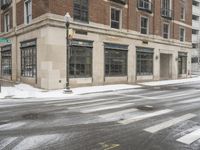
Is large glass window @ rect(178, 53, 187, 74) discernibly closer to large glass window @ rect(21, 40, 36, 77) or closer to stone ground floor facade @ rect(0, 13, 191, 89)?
stone ground floor facade @ rect(0, 13, 191, 89)

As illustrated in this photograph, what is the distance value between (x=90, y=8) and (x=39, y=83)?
26.0 feet

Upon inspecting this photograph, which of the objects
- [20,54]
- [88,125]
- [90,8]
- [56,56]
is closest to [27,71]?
[20,54]

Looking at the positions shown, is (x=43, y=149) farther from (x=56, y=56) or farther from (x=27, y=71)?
(x=27, y=71)

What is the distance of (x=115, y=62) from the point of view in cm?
2600

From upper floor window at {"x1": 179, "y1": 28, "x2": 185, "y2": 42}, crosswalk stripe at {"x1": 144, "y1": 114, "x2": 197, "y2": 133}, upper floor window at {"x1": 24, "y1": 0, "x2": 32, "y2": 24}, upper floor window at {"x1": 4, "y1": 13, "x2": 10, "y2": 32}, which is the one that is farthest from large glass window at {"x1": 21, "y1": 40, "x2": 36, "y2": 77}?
upper floor window at {"x1": 179, "y1": 28, "x2": 185, "y2": 42}

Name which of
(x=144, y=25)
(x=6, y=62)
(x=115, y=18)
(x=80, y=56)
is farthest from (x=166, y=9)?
(x=6, y=62)

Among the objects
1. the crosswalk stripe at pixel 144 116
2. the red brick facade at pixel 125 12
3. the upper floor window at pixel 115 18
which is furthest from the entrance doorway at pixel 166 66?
the crosswalk stripe at pixel 144 116

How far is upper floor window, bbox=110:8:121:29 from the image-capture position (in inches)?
1017

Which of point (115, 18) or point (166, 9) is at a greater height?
point (166, 9)

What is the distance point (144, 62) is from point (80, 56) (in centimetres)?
983

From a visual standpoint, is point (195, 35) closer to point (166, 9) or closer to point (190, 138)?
point (166, 9)

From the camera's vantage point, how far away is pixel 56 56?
67.7ft

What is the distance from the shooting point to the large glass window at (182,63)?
3738cm

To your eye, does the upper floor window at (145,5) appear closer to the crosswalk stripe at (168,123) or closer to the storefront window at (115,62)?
the storefront window at (115,62)
